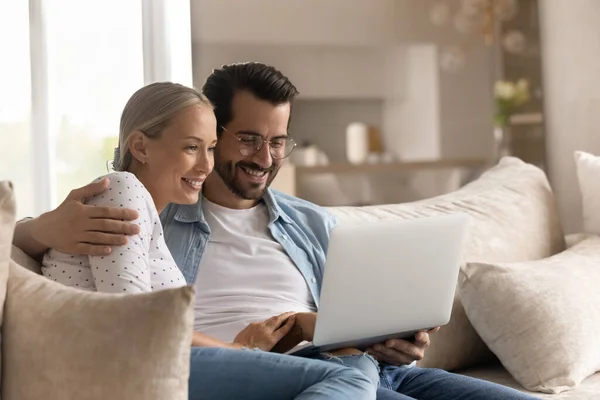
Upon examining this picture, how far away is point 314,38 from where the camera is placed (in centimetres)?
460

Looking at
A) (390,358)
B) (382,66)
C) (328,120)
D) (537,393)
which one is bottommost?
(537,393)

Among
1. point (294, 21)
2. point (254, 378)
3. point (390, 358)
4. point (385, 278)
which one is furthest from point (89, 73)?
point (254, 378)

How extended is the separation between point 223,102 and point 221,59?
2238 mm

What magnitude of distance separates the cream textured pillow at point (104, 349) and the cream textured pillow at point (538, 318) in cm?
111

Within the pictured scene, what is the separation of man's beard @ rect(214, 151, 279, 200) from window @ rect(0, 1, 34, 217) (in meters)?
2.12

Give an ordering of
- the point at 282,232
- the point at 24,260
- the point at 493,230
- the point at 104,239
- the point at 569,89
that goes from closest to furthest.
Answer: the point at 104,239 < the point at 24,260 < the point at 282,232 < the point at 493,230 < the point at 569,89

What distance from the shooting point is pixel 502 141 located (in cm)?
476

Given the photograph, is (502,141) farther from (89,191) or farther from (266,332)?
(89,191)

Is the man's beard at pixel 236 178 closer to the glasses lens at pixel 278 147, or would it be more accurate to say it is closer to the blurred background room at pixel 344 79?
the glasses lens at pixel 278 147

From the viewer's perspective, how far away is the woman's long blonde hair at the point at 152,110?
1.73 meters

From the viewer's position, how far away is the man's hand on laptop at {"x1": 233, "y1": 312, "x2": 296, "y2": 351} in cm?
175

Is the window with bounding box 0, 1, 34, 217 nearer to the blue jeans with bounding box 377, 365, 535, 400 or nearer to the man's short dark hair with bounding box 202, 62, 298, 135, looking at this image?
the man's short dark hair with bounding box 202, 62, 298, 135

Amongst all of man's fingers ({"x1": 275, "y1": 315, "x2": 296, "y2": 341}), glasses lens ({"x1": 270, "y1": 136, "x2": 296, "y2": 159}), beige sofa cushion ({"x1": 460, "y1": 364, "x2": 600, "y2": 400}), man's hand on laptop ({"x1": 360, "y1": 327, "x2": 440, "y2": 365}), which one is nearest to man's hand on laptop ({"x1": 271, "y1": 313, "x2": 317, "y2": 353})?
man's fingers ({"x1": 275, "y1": 315, "x2": 296, "y2": 341})

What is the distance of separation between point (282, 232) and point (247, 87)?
349mm
